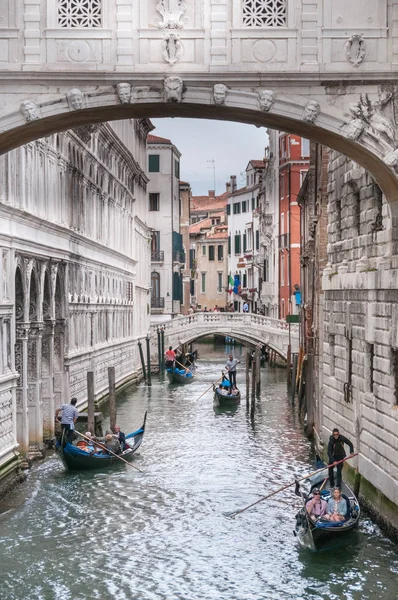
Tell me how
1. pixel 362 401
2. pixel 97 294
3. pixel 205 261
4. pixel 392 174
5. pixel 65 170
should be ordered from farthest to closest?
1. pixel 205 261
2. pixel 97 294
3. pixel 65 170
4. pixel 362 401
5. pixel 392 174

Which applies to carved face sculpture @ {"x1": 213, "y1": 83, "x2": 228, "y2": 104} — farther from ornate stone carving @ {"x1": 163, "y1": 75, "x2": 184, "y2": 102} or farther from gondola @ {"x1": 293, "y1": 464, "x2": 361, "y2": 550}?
gondola @ {"x1": 293, "y1": 464, "x2": 361, "y2": 550}

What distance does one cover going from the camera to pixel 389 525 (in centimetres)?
1207

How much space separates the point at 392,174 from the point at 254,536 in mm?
4497

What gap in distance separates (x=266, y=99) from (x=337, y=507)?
4.45 metres

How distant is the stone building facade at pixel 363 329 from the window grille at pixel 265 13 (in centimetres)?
235

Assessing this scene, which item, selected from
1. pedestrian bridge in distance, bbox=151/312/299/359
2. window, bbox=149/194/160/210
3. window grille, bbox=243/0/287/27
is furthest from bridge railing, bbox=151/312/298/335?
window grille, bbox=243/0/287/27

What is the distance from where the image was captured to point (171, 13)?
11547mm

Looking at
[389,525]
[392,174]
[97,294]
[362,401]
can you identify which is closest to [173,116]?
[392,174]

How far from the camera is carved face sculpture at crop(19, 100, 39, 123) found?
1132cm

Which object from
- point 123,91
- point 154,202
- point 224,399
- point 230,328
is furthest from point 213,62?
point 154,202

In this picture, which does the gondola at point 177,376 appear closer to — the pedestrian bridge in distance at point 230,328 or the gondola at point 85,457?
the pedestrian bridge in distance at point 230,328

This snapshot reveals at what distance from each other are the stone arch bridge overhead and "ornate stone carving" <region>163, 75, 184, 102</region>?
11 millimetres

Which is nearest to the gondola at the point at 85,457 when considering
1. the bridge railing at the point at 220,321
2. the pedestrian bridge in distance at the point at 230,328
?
the pedestrian bridge in distance at the point at 230,328

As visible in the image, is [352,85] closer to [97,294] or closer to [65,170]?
[65,170]
